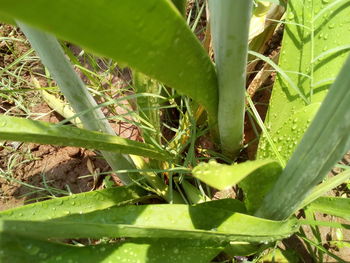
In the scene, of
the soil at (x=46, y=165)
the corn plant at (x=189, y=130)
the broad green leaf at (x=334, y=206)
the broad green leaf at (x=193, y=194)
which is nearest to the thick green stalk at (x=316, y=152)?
the corn plant at (x=189, y=130)

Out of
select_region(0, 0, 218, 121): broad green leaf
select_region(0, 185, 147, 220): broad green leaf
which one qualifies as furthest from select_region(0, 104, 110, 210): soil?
select_region(0, 0, 218, 121): broad green leaf

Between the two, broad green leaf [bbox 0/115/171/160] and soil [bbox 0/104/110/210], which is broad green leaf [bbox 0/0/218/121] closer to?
broad green leaf [bbox 0/115/171/160]

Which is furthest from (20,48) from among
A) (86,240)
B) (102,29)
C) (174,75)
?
(102,29)

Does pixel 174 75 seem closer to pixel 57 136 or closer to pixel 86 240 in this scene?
pixel 57 136

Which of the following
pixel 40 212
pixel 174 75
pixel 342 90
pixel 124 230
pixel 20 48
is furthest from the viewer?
pixel 20 48

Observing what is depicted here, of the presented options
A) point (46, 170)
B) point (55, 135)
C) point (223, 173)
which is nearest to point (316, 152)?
point (223, 173)

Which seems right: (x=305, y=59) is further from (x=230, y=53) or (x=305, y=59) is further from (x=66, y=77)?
(x=66, y=77)
